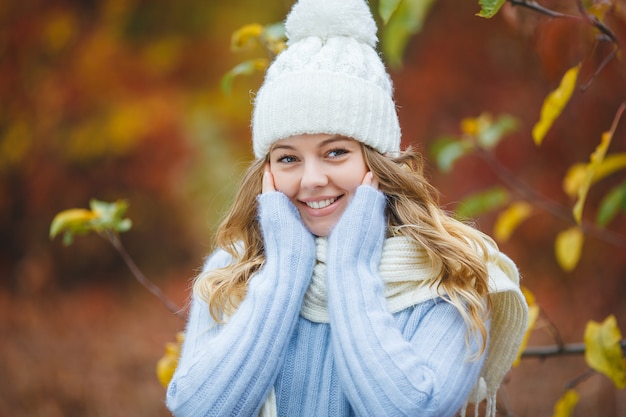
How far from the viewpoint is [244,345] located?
169cm

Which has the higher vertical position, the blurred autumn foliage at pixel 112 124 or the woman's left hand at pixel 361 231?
the woman's left hand at pixel 361 231

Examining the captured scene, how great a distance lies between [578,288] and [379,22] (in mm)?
2119

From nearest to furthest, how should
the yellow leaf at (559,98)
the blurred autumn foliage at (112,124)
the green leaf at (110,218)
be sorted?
the yellow leaf at (559,98) < the green leaf at (110,218) < the blurred autumn foliage at (112,124)

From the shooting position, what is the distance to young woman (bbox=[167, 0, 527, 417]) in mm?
1661

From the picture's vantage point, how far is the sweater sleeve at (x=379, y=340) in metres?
1.60

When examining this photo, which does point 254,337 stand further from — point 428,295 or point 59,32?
point 59,32

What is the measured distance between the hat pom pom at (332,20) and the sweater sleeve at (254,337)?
17.3 inches

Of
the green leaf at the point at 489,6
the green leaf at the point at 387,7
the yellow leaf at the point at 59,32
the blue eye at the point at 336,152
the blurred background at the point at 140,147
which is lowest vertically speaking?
the blurred background at the point at 140,147

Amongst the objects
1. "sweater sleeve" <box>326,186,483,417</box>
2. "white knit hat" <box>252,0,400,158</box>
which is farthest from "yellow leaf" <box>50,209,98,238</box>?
"sweater sleeve" <box>326,186,483,417</box>

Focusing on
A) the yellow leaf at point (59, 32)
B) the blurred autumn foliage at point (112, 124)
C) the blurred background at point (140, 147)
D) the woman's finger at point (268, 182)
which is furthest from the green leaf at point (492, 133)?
the yellow leaf at point (59, 32)

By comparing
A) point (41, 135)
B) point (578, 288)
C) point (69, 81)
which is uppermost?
point (69, 81)

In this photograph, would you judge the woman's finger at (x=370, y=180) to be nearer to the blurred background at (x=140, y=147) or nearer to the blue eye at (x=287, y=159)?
the blue eye at (x=287, y=159)

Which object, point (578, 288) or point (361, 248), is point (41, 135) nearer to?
point (578, 288)

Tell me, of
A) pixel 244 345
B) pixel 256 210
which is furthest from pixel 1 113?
pixel 244 345
